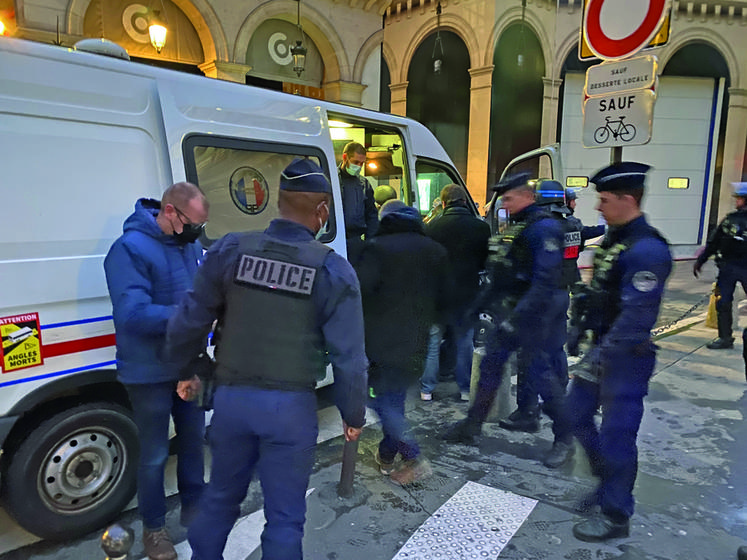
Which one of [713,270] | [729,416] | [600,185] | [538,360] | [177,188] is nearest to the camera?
[177,188]

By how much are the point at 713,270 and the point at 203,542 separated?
614 inches

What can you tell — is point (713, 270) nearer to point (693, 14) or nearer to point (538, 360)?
point (693, 14)

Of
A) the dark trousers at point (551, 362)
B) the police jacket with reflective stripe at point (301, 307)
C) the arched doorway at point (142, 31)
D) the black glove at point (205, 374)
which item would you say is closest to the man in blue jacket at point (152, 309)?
the black glove at point (205, 374)

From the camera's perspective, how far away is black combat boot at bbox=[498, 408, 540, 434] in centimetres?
419

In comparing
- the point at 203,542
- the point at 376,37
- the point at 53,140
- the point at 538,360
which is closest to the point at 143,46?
the point at 376,37

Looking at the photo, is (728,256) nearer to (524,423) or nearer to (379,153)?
(524,423)

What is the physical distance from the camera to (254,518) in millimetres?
3000

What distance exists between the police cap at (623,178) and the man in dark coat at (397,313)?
3.43 feet

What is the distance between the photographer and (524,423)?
4203 millimetres

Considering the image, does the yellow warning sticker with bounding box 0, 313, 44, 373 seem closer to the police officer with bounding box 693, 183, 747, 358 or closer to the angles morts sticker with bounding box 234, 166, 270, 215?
the angles morts sticker with bounding box 234, 166, 270, 215

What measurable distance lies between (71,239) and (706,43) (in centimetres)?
1852

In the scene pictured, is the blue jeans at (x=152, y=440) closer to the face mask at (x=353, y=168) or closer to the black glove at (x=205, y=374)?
the black glove at (x=205, y=374)

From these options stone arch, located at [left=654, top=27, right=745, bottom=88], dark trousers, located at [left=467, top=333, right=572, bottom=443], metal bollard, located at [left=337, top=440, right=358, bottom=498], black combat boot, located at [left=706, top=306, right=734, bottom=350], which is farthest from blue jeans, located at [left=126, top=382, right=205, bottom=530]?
stone arch, located at [left=654, top=27, right=745, bottom=88]

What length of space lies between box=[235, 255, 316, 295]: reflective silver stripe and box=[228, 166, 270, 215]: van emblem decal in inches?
74.4
